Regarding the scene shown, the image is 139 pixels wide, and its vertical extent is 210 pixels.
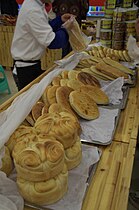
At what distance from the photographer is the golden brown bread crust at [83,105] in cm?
103

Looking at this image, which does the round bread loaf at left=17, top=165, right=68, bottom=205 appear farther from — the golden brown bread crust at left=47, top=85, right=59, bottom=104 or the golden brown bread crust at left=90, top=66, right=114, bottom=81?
the golden brown bread crust at left=90, top=66, right=114, bottom=81

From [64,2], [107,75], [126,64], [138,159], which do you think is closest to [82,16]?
[64,2]

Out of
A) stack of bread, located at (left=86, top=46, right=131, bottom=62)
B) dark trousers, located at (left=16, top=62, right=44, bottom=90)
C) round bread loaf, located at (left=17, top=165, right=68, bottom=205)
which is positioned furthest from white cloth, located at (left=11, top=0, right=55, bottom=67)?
round bread loaf, located at (left=17, top=165, right=68, bottom=205)

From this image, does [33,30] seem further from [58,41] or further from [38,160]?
[38,160]

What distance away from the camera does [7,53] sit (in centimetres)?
416

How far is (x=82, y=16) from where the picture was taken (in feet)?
9.33

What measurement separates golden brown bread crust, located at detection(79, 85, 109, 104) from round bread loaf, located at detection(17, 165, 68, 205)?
1.96ft

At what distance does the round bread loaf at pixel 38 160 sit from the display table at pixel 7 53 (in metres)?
3.21

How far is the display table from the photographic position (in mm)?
3852

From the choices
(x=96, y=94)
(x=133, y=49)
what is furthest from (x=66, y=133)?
(x=133, y=49)

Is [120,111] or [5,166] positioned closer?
[5,166]

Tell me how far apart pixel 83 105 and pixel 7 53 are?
3.44 meters

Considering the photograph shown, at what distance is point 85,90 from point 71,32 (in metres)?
0.83

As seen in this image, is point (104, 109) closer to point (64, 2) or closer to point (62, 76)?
point (62, 76)
